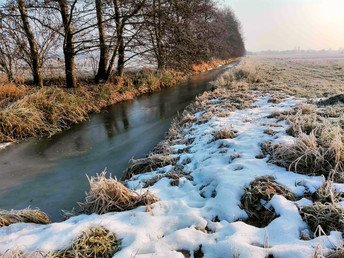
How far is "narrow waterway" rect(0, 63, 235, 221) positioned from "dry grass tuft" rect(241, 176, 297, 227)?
2.55 metres

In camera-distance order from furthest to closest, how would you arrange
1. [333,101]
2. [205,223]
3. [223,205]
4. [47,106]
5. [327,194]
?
[47,106] < [333,101] < [223,205] < [327,194] < [205,223]

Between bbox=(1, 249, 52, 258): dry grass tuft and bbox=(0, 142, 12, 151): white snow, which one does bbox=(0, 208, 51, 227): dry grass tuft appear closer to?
bbox=(1, 249, 52, 258): dry grass tuft

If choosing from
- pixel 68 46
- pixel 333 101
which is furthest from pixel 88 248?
pixel 68 46

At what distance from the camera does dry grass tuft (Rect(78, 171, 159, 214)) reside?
278 centimetres

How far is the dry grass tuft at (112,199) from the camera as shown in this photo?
2779 millimetres

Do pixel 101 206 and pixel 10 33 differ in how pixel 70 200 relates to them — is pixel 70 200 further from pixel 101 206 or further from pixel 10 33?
→ pixel 10 33

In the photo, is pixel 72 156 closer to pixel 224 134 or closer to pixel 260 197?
pixel 224 134

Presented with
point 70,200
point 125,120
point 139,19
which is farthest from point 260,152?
point 139,19

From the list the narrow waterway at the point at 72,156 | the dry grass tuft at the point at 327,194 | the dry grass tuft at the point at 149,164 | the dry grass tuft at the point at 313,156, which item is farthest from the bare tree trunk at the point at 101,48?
the dry grass tuft at the point at 327,194

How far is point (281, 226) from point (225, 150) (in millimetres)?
1892

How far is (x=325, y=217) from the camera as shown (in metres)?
2.16

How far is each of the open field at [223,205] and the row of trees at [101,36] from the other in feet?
23.9

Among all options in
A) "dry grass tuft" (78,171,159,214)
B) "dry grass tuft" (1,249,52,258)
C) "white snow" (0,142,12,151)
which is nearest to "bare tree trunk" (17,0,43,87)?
"white snow" (0,142,12,151)

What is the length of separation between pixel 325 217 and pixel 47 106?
24.1 feet
